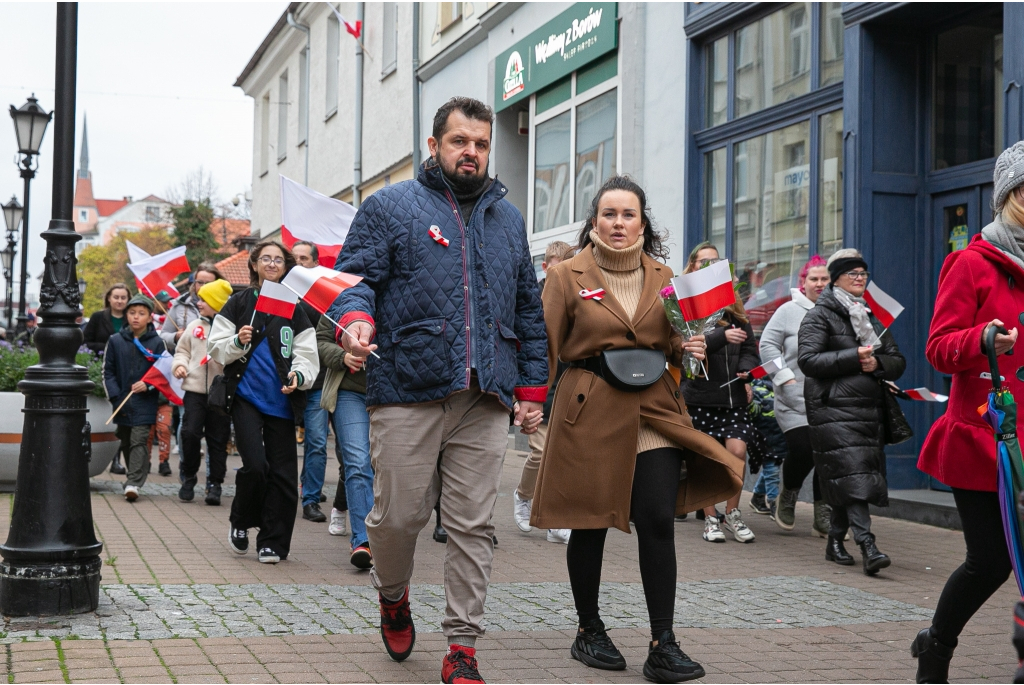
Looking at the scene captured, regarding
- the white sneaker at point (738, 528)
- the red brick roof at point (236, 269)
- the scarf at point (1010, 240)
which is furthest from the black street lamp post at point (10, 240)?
the scarf at point (1010, 240)

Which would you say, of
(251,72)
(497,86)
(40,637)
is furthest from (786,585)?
(251,72)

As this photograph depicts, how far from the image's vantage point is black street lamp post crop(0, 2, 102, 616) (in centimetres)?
525

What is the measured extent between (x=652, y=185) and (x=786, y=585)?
25.1 ft

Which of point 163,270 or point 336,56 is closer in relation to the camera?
point 163,270

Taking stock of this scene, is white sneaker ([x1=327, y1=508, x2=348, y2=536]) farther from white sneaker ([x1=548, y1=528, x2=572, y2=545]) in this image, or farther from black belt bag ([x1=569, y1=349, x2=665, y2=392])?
black belt bag ([x1=569, y1=349, x2=665, y2=392])

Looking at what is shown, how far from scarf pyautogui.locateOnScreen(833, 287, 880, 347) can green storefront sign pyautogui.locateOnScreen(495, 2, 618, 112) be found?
292 inches

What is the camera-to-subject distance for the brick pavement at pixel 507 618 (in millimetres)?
4531

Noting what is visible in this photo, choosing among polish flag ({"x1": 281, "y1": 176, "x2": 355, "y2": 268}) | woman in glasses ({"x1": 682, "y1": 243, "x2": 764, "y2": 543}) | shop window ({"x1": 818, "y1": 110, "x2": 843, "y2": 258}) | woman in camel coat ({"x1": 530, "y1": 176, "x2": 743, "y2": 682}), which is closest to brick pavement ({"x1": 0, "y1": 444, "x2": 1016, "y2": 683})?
woman in glasses ({"x1": 682, "y1": 243, "x2": 764, "y2": 543})

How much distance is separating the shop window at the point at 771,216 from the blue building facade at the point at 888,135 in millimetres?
19

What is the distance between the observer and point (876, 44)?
9.67 m

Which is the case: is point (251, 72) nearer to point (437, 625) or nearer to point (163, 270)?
point (163, 270)

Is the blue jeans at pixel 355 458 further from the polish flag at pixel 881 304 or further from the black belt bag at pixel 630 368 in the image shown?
the polish flag at pixel 881 304

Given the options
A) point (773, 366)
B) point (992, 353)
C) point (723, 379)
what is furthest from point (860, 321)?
point (992, 353)

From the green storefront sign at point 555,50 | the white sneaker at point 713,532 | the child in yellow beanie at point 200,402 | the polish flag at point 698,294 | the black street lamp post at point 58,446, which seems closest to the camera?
the polish flag at point 698,294
